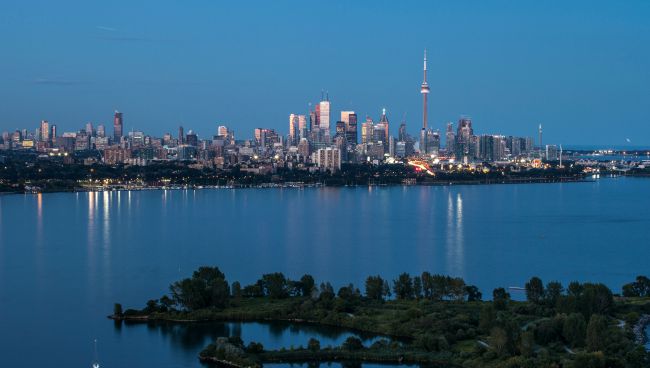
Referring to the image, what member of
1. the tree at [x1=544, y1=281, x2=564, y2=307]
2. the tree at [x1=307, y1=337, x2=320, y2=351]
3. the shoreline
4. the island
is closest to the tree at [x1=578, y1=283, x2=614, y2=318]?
the island

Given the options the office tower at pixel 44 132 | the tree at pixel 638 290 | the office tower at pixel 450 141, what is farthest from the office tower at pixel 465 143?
the tree at pixel 638 290

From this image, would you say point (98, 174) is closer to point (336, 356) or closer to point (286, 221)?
point (286, 221)

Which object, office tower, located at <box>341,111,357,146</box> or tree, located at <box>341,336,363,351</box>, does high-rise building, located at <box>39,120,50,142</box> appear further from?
tree, located at <box>341,336,363,351</box>

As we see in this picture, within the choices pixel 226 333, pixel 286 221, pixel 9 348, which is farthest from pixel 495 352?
pixel 286 221

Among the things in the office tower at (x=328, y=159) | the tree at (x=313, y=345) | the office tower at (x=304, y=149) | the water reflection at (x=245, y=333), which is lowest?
the water reflection at (x=245, y=333)

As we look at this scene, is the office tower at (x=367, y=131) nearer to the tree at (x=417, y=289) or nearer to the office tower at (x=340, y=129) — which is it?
the office tower at (x=340, y=129)

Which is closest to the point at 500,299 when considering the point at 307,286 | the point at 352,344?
the point at 307,286

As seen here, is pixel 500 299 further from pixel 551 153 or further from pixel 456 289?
pixel 551 153
